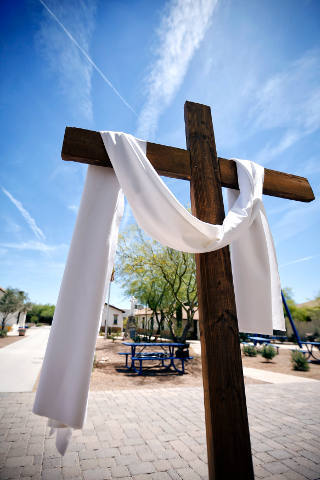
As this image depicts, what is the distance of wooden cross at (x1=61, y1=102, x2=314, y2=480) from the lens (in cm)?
143

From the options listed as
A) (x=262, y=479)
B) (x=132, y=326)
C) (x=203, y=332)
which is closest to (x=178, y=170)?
(x=203, y=332)

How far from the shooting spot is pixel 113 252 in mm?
1739

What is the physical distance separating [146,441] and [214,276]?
2697 mm

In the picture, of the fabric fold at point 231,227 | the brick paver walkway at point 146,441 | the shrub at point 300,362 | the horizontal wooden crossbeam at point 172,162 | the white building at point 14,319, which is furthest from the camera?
the white building at point 14,319

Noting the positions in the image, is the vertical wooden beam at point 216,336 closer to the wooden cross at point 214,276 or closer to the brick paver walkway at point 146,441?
the wooden cross at point 214,276

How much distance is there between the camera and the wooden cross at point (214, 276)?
1.43m

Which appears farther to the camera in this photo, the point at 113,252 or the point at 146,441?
the point at 146,441

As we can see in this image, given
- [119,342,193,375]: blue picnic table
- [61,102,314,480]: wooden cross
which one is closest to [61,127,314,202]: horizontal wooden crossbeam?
[61,102,314,480]: wooden cross

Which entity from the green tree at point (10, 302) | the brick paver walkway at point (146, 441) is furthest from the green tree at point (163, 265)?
the green tree at point (10, 302)

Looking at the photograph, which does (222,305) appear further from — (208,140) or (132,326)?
(132,326)

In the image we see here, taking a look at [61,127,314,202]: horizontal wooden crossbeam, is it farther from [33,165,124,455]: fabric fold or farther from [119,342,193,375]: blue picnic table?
[119,342,193,375]: blue picnic table

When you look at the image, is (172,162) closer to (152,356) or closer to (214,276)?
(214,276)

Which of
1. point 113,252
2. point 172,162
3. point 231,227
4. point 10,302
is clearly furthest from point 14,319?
point 231,227

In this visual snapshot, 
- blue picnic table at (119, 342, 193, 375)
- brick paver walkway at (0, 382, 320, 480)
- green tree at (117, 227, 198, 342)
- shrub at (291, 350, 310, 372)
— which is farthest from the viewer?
green tree at (117, 227, 198, 342)
